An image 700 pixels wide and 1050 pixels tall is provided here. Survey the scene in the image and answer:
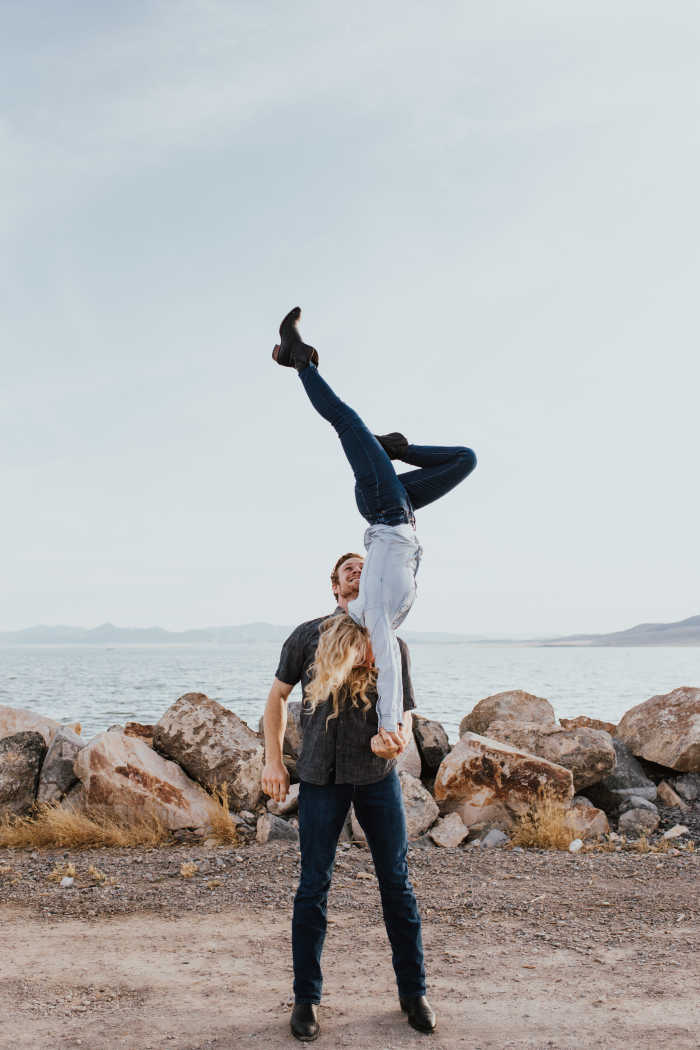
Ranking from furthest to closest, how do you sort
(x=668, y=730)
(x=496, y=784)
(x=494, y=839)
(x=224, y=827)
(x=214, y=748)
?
(x=668, y=730), (x=214, y=748), (x=496, y=784), (x=224, y=827), (x=494, y=839)

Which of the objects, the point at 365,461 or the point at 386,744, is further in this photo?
the point at 365,461

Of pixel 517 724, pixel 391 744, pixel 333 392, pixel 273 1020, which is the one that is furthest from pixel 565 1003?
pixel 517 724

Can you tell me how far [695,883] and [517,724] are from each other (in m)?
3.88

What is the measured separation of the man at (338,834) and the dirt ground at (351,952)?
227 millimetres

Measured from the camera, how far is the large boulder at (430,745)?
34.9 ft

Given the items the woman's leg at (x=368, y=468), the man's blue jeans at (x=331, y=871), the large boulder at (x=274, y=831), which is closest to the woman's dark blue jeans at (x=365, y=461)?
the woman's leg at (x=368, y=468)

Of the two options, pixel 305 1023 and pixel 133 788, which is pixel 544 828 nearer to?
pixel 133 788

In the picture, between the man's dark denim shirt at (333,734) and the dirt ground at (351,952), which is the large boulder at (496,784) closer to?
the dirt ground at (351,952)

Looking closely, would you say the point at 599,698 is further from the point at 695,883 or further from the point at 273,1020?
the point at 273,1020

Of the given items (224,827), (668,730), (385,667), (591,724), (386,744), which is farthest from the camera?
(591,724)

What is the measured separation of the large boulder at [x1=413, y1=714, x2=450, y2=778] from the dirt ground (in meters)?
2.36

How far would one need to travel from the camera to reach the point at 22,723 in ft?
36.3

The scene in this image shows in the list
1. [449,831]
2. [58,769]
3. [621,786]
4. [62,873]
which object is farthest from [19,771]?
[621,786]

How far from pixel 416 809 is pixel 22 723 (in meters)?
5.45
